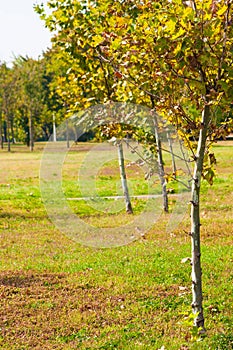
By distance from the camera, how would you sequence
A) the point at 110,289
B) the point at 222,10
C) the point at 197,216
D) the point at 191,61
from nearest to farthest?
the point at 222,10 → the point at 191,61 → the point at 197,216 → the point at 110,289

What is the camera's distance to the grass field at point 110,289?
4957mm

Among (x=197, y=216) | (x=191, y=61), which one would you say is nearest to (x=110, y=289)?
(x=197, y=216)

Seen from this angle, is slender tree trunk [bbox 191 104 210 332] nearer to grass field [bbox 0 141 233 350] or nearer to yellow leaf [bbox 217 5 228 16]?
grass field [bbox 0 141 233 350]

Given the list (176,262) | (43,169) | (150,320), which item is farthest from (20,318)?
(43,169)

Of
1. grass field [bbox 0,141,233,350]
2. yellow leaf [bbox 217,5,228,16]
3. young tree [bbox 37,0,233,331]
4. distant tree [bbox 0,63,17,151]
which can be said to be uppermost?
distant tree [bbox 0,63,17,151]

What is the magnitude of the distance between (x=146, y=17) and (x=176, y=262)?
3.77 m

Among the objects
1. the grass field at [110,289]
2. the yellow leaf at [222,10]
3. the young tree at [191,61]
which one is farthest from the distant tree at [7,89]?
the yellow leaf at [222,10]

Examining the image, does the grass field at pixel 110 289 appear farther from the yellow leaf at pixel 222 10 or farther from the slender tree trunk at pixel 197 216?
the yellow leaf at pixel 222 10

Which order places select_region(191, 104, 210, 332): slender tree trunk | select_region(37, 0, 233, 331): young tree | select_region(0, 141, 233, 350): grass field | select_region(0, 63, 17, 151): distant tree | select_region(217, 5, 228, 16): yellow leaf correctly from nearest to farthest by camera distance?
select_region(217, 5, 228, 16): yellow leaf, select_region(37, 0, 233, 331): young tree, select_region(191, 104, 210, 332): slender tree trunk, select_region(0, 141, 233, 350): grass field, select_region(0, 63, 17, 151): distant tree

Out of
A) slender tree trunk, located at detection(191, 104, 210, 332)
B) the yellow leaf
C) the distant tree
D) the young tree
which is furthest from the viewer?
the distant tree

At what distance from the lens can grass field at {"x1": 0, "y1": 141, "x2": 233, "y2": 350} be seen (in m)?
4.96

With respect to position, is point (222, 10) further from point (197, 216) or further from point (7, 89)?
point (7, 89)

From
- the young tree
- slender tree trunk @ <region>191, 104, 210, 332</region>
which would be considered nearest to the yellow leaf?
the young tree

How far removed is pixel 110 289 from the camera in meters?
6.34
